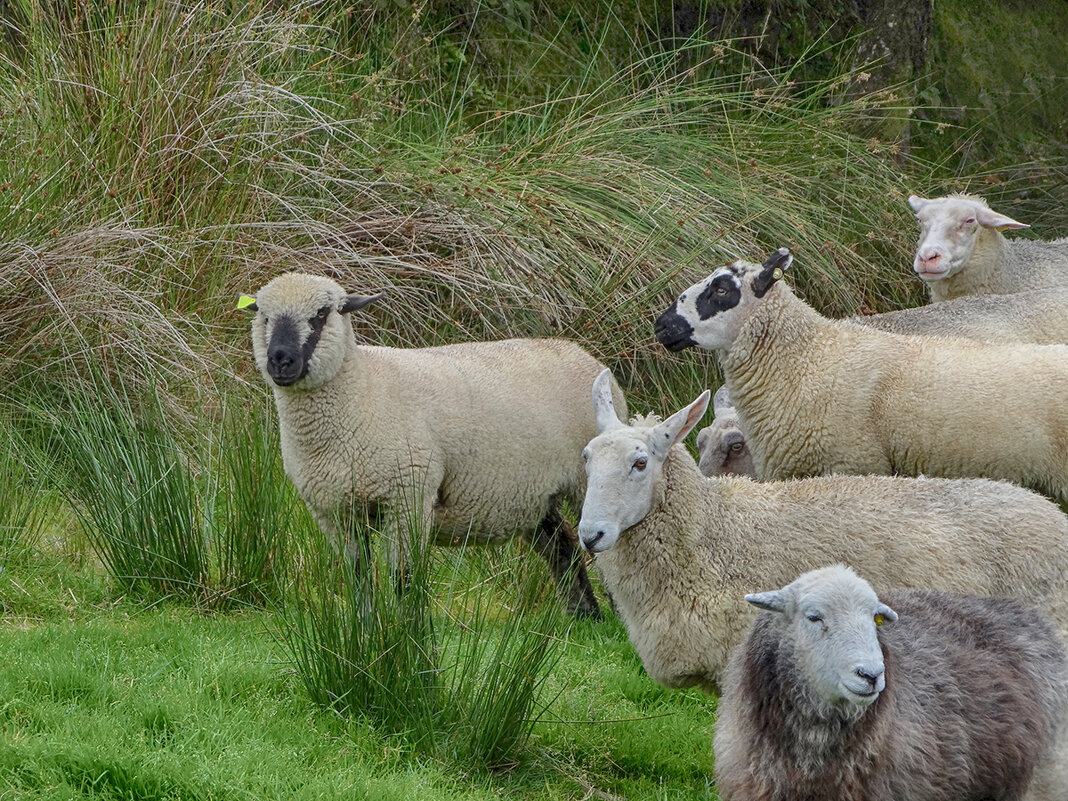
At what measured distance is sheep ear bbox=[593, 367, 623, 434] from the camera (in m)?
5.60

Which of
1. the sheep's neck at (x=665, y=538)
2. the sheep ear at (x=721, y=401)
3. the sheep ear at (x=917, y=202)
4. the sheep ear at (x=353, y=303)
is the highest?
the sheep ear at (x=353, y=303)

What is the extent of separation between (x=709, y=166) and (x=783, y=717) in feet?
20.3

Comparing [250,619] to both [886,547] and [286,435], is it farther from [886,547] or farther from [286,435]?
[886,547]

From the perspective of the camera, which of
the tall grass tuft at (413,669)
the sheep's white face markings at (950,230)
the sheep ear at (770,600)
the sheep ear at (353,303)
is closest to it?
the sheep ear at (770,600)

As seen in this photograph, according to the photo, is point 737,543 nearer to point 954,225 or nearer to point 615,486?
point 615,486

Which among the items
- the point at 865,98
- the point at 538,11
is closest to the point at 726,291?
the point at 865,98

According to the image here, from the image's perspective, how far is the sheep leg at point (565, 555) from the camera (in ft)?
23.0

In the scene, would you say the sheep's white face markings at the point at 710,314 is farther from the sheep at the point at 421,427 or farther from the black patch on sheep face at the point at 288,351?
the black patch on sheep face at the point at 288,351

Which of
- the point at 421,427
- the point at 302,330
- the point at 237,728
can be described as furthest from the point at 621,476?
the point at 302,330

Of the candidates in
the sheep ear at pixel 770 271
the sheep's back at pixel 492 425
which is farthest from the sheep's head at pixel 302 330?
the sheep ear at pixel 770 271

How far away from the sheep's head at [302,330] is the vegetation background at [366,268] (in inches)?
16.4

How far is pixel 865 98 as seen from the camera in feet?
34.8

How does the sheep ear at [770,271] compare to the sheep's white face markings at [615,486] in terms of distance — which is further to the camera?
the sheep ear at [770,271]

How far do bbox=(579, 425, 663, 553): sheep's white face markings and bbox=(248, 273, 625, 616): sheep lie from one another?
72 centimetres
